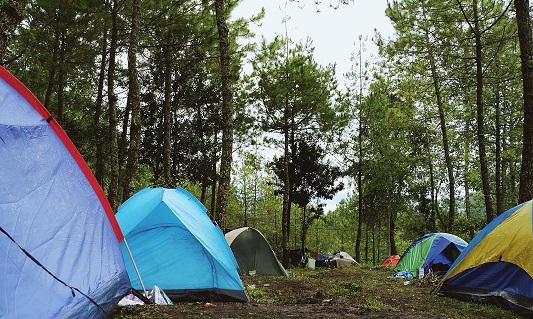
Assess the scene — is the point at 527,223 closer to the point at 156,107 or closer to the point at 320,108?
the point at 320,108

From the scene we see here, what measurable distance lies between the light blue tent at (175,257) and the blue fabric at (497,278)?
3.91m

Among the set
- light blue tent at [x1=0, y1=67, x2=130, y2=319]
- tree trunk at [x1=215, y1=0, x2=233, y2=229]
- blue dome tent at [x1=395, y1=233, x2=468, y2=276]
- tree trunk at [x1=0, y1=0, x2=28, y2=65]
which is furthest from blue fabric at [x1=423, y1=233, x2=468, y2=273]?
tree trunk at [x1=0, y1=0, x2=28, y2=65]

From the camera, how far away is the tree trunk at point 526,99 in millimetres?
7402

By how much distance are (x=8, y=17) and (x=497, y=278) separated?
7.96 m

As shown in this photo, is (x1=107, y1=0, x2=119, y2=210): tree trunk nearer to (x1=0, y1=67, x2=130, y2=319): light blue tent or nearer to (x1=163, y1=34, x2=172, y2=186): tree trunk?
(x1=163, y1=34, x2=172, y2=186): tree trunk

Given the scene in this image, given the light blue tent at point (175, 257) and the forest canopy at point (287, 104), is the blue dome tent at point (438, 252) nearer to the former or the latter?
the forest canopy at point (287, 104)

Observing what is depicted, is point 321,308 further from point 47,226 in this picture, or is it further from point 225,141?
point 225,141

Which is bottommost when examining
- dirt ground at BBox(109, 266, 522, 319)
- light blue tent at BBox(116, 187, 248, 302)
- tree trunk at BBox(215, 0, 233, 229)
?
dirt ground at BBox(109, 266, 522, 319)

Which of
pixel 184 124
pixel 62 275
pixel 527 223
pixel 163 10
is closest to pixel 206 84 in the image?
pixel 184 124

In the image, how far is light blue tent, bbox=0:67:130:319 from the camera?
10.2 feet

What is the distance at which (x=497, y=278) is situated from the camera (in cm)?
667

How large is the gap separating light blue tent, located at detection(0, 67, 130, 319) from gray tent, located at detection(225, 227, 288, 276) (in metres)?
7.95

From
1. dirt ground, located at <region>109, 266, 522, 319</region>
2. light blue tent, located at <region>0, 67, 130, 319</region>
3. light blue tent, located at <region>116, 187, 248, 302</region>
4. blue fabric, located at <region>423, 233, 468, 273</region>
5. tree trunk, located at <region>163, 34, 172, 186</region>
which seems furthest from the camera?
tree trunk, located at <region>163, 34, 172, 186</region>

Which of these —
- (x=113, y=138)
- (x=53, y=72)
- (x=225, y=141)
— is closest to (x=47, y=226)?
(x=225, y=141)
